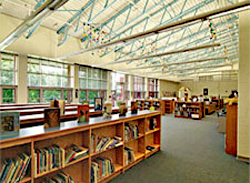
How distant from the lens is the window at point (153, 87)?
16609 millimetres

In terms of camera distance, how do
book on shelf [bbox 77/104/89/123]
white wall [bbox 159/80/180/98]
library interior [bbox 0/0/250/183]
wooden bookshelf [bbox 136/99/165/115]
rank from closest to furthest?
1. library interior [bbox 0/0/250/183]
2. book on shelf [bbox 77/104/89/123]
3. wooden bookshelf [bbox 136/99/165/115]
4. white wall [bbox 159/80/180/98]

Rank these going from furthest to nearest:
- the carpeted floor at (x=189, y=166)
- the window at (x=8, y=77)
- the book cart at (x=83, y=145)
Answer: the window at (x=8, y=77) → the carpeted floor at (x=189, y=166) → the book cart at (x=83, y=145)

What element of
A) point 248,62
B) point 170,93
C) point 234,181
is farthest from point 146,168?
point 170,93

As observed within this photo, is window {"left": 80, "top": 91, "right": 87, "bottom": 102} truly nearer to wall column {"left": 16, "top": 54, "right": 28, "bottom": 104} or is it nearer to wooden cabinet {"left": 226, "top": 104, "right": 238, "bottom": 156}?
wall column {"left": 16, "top": 54, "right": 28, "bottom": 104}

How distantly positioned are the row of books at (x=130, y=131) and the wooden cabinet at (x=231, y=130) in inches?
97.6

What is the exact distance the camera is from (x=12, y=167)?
1650 millimetres

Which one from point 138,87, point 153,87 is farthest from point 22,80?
point 153,87

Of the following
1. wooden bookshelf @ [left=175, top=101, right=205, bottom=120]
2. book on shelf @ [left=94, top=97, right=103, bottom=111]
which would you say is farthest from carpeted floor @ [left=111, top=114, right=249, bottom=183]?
wooden bookshelf @ [left=175, top=101, right=205, bottom=120]

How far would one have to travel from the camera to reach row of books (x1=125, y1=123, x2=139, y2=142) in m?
3.17

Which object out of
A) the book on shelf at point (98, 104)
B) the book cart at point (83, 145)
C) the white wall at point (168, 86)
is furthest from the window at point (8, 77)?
the white wall at point (168, 86)

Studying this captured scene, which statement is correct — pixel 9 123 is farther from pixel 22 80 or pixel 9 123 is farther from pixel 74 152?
pixel 22 80

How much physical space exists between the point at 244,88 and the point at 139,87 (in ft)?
A: 38.7

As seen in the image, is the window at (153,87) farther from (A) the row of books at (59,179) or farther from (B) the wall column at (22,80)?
(A) the row of books at (59,179)

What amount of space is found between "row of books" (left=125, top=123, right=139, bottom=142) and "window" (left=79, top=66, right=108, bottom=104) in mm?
6880
